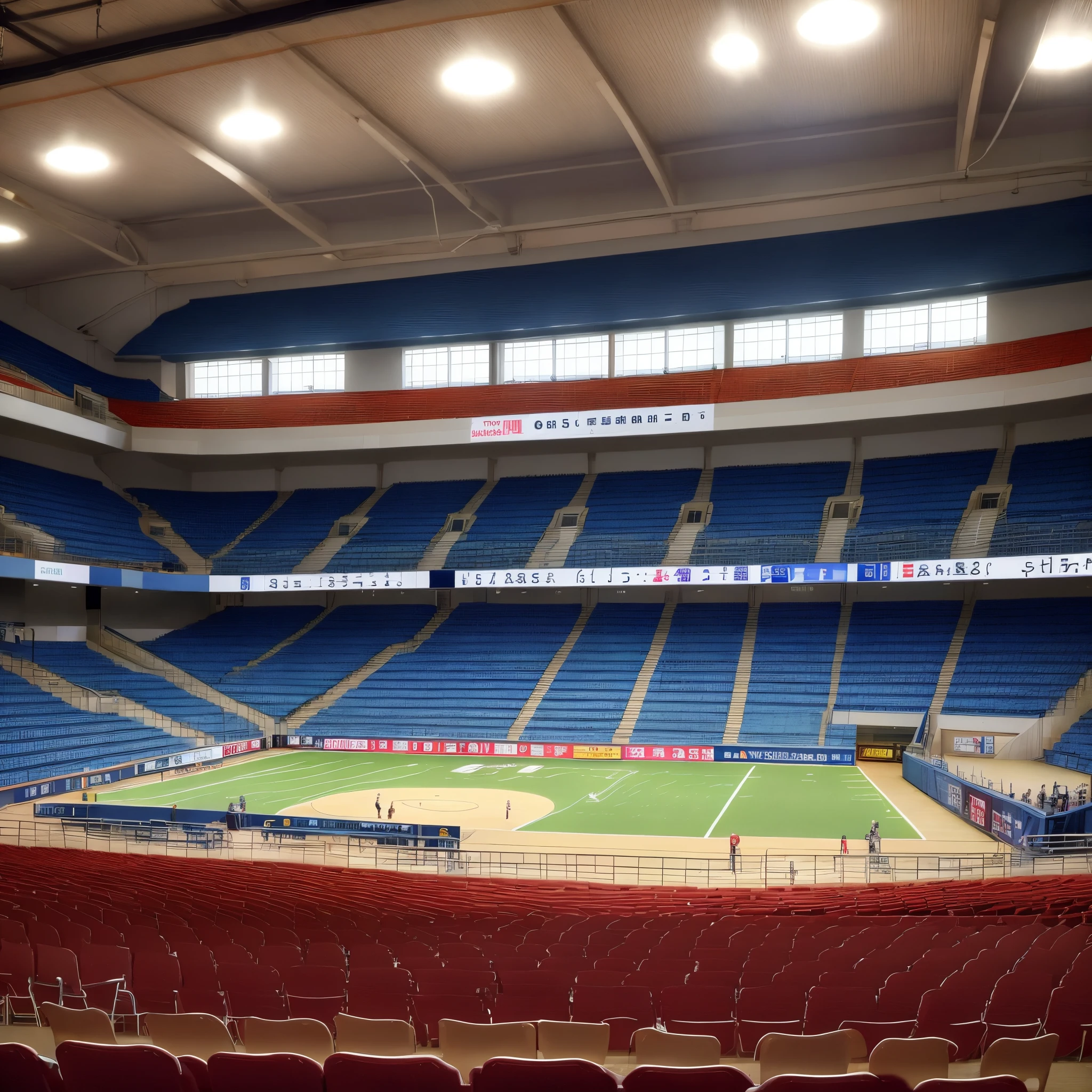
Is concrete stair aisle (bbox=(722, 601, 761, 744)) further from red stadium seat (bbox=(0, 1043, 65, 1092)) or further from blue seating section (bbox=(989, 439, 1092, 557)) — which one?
red stadium seat (bbox=(0, 1043, 65, 1092))

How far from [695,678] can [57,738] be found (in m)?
25.6

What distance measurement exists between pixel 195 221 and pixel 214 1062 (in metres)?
40.1

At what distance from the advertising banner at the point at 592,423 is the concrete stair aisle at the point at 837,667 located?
10737mm

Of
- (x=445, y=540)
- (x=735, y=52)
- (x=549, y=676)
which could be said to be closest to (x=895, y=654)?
(x=549, y=676)

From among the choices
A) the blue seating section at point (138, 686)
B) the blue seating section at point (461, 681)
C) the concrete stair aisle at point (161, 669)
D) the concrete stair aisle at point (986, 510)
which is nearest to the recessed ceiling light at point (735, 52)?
the concrete stair aisle at point (986, 510)

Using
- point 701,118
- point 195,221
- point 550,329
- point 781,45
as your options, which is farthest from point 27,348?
point 781,45

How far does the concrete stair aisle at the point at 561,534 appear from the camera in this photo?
45.4 meters

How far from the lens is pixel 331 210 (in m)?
38.0

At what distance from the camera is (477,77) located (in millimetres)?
26062

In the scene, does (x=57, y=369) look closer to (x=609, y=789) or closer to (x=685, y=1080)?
(x=609, y=789)

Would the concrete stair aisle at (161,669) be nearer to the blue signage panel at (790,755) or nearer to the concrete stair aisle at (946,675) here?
the blue signage panel at (790,755)

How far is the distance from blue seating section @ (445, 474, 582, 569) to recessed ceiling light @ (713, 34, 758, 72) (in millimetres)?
24538

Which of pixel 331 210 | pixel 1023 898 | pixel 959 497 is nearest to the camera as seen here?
pixel 1023 898

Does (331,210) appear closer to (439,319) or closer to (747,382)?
(439,319)
